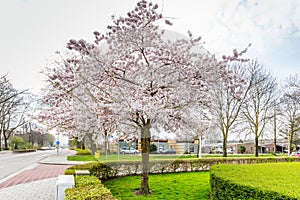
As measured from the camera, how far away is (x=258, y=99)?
25359 millimetres

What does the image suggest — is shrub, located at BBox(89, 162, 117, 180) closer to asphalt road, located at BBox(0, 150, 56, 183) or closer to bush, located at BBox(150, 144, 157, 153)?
bush, located at BBox(150, 144, 157, 153)

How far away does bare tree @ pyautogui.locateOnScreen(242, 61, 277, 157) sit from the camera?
23109 millimetres

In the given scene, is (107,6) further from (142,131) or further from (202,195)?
(202,195)

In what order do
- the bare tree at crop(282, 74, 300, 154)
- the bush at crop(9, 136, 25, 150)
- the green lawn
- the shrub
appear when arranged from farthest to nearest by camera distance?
the bush at crop(9, 136, 25, 150) → the bare tree at crop(282, 74, 300, 154) → the shrub → the green lawn

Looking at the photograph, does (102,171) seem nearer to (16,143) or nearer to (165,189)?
(165,189)

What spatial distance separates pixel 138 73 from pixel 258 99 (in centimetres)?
2099

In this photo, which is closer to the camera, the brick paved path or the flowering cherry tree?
the flowering cherry tree

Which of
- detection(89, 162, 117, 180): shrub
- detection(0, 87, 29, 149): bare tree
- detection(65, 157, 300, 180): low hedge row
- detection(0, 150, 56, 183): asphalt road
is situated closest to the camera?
detection(89, 162, 117, 180): shrub

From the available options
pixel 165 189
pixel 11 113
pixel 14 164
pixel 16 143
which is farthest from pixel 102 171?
pixel 16 143

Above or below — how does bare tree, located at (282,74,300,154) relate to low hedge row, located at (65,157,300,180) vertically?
above

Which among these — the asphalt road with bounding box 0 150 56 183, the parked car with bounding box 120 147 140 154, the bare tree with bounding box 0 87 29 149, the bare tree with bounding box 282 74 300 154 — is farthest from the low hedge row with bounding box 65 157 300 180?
the bare tree with bounding box 0 87 29 149

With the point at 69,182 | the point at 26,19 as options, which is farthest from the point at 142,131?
the point at 26,19

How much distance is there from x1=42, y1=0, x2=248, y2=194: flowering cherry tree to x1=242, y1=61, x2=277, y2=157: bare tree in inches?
673

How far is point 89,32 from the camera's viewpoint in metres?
7.00
